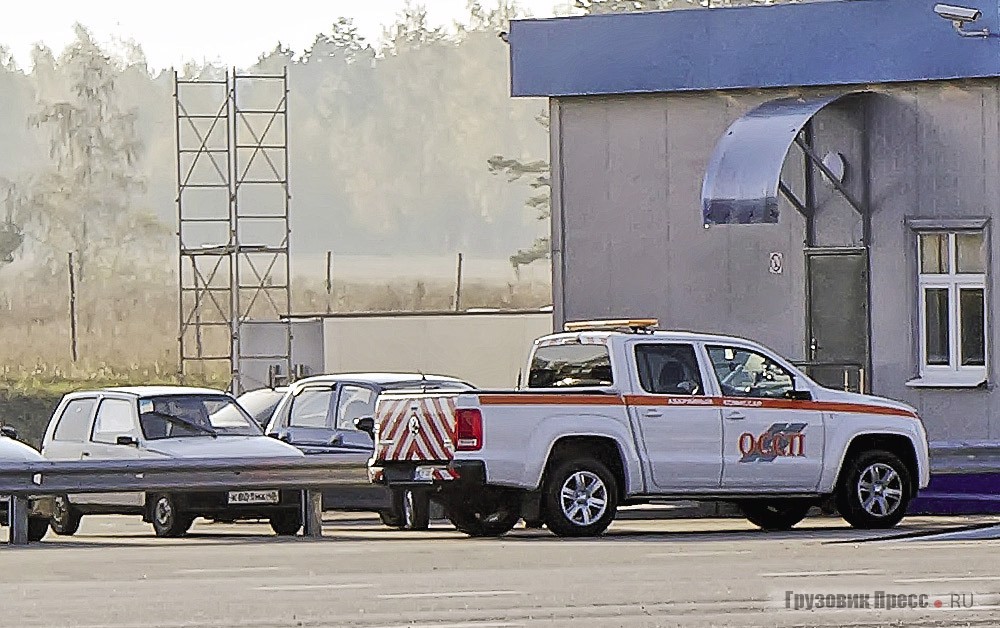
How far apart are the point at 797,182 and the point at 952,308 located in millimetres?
2543

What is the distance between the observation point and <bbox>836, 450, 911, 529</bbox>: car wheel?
20297 mm

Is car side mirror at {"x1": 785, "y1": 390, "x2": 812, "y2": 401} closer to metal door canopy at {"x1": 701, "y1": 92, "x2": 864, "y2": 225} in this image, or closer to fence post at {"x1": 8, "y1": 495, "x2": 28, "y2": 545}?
metal door canopy at {"x1": 701, "y1": 92, "x2": 864, "y2": 225}

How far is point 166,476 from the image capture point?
66.0 feet

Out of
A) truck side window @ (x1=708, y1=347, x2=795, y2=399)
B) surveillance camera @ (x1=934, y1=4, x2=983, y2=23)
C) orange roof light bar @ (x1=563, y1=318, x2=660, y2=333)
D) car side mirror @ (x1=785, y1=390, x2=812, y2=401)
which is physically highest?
surveillance camera @ (x1=934, y1=4, x2=983, y2=23)

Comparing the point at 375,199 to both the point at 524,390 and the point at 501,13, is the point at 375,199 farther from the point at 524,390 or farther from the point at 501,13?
the point at 524,390

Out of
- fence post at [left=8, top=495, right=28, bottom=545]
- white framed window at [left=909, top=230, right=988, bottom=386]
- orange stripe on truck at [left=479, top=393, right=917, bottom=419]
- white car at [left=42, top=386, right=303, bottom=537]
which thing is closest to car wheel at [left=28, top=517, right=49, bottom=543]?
white car at [left=42, top=386, right=303, bottom=537]

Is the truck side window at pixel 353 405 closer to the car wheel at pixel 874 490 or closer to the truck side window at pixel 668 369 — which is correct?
the truck side window at pixel 668 369

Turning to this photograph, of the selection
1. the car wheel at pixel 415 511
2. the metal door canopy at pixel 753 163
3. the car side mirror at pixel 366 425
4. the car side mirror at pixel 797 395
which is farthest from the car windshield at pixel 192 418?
the metal door canopy at pixel 753 163

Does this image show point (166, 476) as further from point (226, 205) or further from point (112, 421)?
point (226, 205)

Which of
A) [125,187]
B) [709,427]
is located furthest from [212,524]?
[125,187]

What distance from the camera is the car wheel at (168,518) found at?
70.1ft

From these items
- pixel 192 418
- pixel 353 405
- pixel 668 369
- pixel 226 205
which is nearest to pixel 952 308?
pixel 668 369

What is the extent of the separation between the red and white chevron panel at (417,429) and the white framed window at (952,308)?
8.69 m

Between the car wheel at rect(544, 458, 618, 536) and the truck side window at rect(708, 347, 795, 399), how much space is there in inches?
55.7
